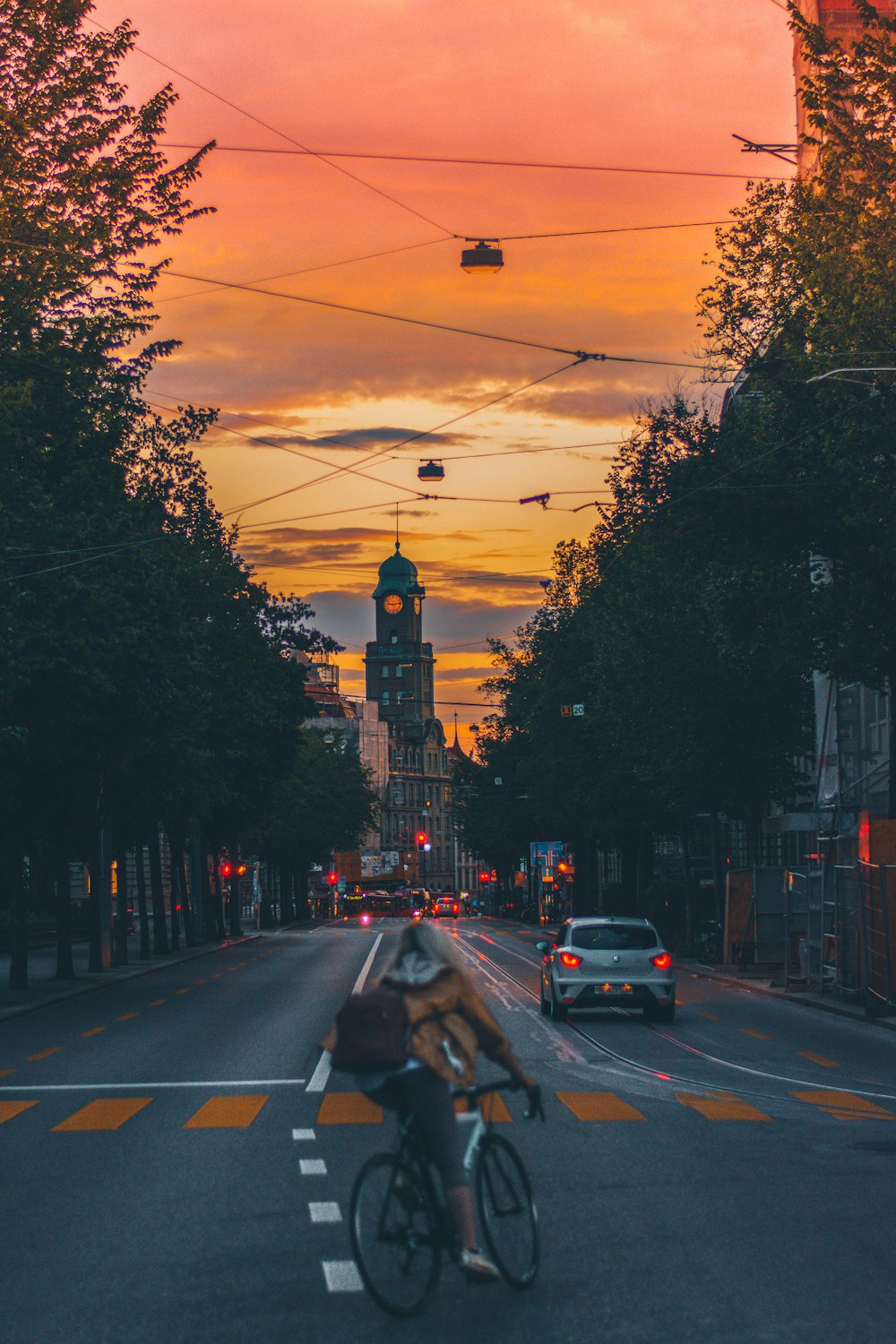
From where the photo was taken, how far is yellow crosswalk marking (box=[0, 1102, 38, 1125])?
15.3 m

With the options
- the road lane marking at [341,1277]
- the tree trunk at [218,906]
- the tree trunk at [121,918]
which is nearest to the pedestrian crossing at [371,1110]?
the road lane marking at [341,1277]

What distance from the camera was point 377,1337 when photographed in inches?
291

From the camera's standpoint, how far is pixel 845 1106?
1562cm

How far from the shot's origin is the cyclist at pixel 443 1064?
24.3ft

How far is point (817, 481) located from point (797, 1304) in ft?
65.9

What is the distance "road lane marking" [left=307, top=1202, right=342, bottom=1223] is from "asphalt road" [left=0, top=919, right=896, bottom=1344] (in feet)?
0.15

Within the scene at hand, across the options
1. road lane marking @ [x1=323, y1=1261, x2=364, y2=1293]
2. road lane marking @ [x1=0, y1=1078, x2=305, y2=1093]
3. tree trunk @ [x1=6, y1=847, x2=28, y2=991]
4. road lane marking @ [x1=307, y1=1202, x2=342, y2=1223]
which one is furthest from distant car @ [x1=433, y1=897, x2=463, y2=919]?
road lane marking @ [x1=323, y1=1261, x2=364, y2=1293]

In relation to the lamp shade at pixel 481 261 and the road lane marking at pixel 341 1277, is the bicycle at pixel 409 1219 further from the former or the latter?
the lamp shade at pixel 481 261

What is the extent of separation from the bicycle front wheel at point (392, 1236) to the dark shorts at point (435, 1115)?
19 centimetres

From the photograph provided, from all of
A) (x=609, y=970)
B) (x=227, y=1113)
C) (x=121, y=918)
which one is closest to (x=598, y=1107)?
(x=227, y=1113)

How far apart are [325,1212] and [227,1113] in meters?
5.12

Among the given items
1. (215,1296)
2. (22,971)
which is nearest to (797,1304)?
(215,1296)

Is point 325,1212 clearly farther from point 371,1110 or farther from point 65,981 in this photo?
point 65,981

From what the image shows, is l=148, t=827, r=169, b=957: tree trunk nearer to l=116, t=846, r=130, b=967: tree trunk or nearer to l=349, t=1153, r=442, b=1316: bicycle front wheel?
l=116, t=846, r=130, b=967: tree trunk
